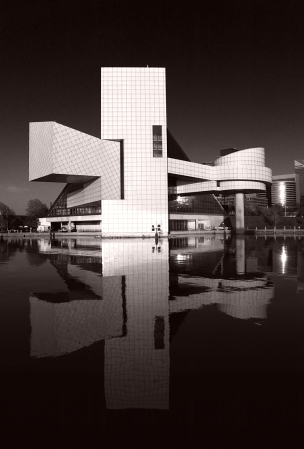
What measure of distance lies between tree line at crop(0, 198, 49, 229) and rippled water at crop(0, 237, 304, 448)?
319 ft

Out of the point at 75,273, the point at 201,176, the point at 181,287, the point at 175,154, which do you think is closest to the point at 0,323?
the point at 181,287

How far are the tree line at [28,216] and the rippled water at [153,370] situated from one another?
319 ft

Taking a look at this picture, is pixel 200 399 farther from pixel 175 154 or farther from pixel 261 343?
pixel 175 154

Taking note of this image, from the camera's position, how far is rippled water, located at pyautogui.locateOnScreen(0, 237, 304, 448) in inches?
134

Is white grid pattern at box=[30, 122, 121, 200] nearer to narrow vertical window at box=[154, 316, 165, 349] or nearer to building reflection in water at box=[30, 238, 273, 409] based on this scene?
building reflection in water at box=[30, 238, 273, 409]

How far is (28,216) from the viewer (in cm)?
10962

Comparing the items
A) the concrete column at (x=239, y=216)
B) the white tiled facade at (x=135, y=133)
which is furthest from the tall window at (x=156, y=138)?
the concrete column at (x=239, y=216)

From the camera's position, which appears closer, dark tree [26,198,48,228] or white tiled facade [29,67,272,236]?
white tiled facade [29,67,272,236]

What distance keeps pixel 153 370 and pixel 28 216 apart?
11200 centimetres

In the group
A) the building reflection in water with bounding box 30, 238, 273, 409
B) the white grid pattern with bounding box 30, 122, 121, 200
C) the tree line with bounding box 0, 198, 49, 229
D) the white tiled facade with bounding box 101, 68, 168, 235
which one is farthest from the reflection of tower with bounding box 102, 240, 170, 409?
the tree line with bounding box 0, 198, 49, 229

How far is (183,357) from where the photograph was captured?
5.14 metres

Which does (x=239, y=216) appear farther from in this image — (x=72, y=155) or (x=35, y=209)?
(x=35, y=209)

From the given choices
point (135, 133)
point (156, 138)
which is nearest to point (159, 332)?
point (135, 133)

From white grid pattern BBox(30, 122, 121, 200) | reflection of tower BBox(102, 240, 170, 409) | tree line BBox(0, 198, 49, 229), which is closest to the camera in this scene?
reflection of tower BBox(102, 240, 170, 409)
